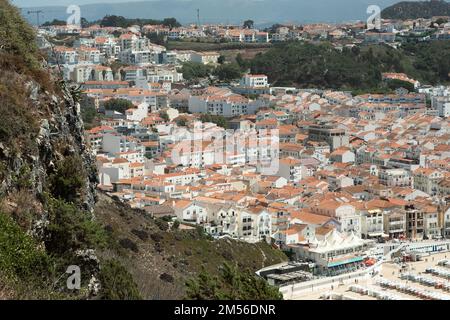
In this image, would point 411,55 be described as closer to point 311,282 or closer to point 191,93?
point 191,93

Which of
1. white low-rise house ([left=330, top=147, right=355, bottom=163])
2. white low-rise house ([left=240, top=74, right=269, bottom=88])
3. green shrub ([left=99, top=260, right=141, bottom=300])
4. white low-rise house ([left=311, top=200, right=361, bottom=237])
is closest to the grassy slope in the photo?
green shrub ([left=99, top=260, right=141, bottom=300])

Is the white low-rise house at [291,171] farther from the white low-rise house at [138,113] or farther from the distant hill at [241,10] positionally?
the distant hill at [241,10]

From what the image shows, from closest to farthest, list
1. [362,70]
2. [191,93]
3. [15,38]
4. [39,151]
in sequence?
[39,151] < [15,38] < [191,93] < [362,70]

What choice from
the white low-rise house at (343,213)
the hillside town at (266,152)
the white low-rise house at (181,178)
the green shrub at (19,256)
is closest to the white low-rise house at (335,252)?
the hillside town at (266,152)

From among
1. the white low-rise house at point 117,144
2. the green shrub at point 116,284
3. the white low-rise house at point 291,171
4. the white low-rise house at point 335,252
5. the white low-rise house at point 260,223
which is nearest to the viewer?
the green shrub at point 116,284
